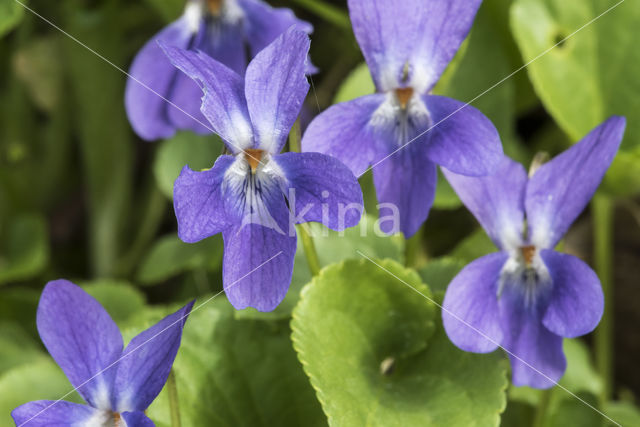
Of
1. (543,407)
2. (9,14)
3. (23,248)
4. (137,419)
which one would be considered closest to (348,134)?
(137,419)

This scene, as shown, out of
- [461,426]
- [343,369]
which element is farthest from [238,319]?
[461,426]

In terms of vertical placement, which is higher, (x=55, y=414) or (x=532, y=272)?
(x=55, y=414)

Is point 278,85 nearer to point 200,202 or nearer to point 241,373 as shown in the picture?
point 200,202

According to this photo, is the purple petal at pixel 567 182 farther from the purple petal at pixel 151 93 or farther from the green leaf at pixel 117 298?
the green leaf at pixel 117 298

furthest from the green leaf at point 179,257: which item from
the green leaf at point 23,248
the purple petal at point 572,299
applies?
the purple petal at point 572,299

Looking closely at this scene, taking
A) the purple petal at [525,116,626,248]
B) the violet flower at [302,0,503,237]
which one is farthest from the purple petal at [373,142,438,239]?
the purple petal at [525,116,626,248]

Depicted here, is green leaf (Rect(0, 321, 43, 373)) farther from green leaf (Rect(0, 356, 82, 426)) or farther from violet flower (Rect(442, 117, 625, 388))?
violet flower (Rect(442, 117, 625, 388))
